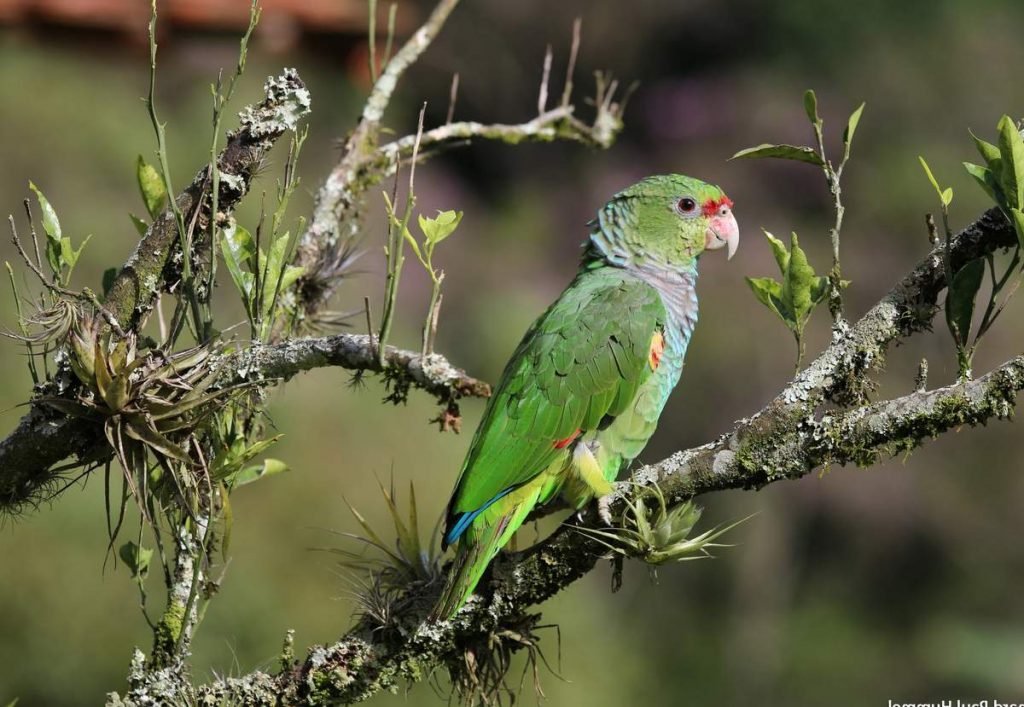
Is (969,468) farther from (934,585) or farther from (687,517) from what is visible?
(687,517)

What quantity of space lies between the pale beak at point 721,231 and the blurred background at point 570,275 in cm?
305

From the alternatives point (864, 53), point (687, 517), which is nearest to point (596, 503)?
point (687, 517)

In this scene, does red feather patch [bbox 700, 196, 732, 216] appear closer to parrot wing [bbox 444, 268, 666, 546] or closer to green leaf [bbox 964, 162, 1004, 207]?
parrot wing [bbox 444, 268, 666, 546]

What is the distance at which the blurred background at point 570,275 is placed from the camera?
20.6ft

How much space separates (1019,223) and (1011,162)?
12 cm

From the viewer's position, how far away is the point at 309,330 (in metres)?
2.67

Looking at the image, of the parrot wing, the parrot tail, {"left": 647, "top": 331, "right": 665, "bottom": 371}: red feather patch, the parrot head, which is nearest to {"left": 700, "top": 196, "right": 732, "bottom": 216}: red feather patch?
the parrot head

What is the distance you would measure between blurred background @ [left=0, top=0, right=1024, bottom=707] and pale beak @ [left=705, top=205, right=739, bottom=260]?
3047 mm

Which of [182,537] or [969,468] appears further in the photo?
[969,468]

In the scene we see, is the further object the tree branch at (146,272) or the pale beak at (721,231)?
the pale beak at (721,231)

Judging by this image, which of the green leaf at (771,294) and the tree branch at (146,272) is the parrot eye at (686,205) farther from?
the tree branch at (146,272)

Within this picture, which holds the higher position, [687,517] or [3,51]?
[3,51]

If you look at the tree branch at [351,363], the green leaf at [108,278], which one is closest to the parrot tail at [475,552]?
the tree branch at [351,363]

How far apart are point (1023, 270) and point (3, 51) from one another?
10.0 meters
